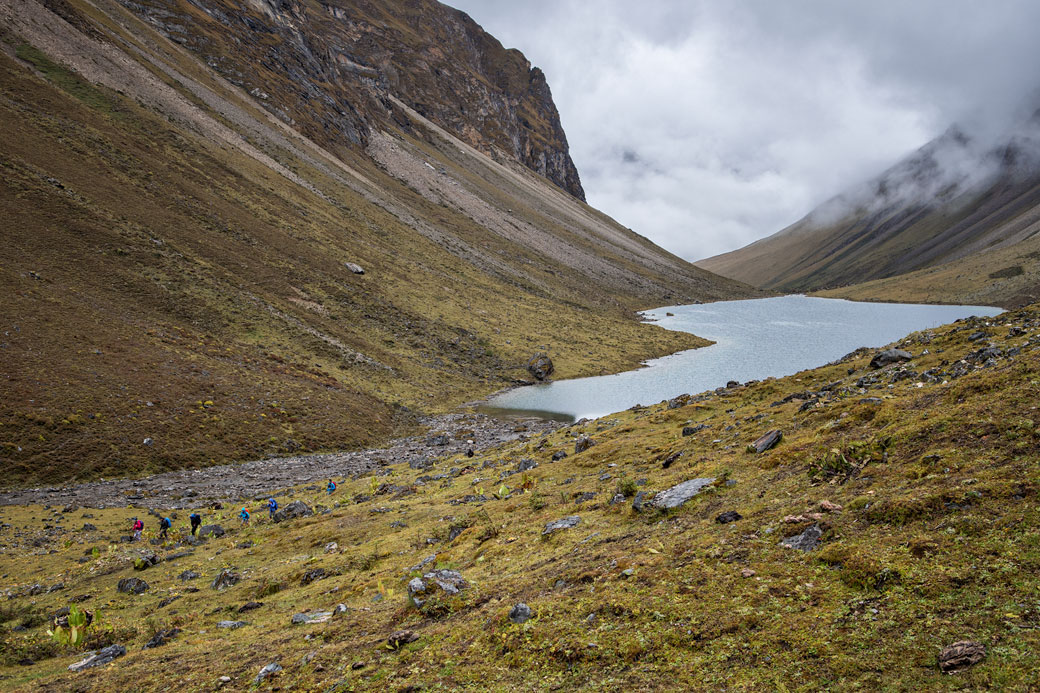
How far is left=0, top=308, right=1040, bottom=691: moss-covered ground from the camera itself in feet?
22.5

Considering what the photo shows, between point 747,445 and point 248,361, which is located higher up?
point 747,445

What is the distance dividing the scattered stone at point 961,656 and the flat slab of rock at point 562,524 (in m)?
9.86

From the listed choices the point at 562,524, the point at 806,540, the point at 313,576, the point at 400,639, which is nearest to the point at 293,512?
the point at 313,576

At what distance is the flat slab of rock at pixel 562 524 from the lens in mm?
14977

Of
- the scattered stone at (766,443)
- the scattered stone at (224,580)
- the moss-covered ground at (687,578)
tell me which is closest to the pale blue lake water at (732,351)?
the moss-covered ground at (687,578)

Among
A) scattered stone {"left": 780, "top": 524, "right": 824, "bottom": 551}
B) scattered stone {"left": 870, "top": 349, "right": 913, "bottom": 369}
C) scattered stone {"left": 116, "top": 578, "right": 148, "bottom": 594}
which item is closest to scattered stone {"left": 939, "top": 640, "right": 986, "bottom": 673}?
scattered stone {"left": 780, "top": 524, "right": 824, "bottom": 551}

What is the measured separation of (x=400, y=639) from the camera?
10023 mm

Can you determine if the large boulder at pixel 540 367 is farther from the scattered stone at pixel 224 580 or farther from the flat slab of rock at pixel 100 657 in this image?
the flat slab of rock at pixel 100 657

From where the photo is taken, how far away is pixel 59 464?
2975 centimetres

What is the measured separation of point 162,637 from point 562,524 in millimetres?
11246

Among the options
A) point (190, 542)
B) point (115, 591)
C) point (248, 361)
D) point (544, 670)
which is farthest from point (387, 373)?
point (544, 670)

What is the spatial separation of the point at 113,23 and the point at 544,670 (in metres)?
143

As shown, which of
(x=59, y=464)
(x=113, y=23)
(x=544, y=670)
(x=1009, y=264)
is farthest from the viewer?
(x=1009, y=264)

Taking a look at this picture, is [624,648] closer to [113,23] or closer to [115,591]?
[115,591]
